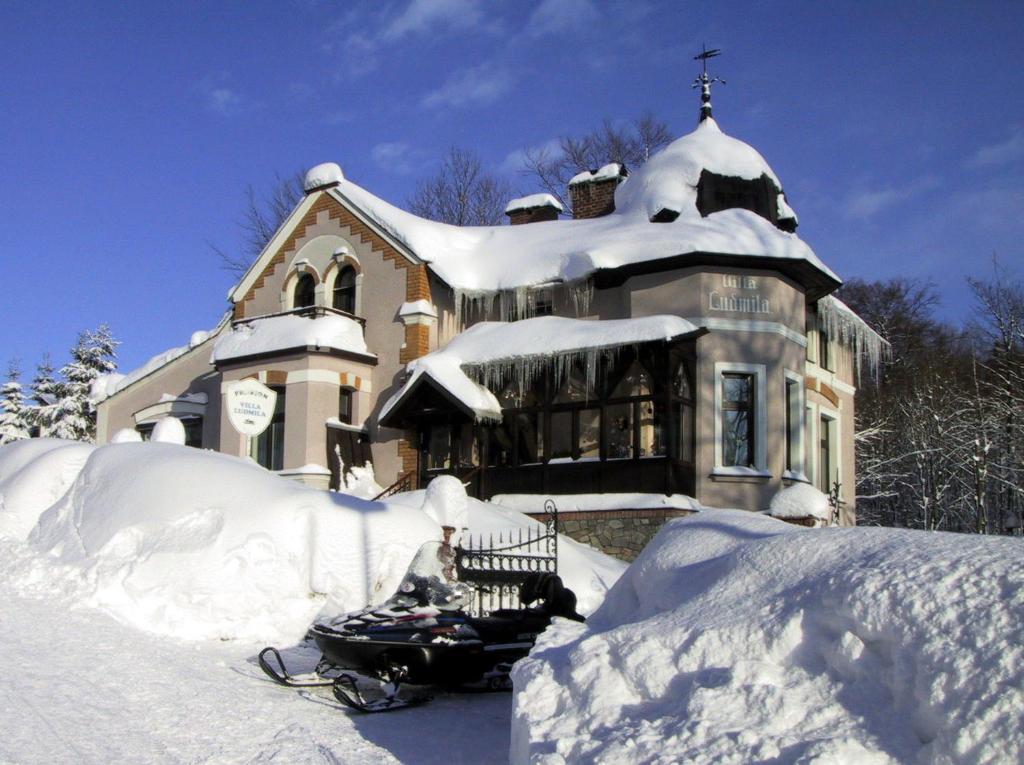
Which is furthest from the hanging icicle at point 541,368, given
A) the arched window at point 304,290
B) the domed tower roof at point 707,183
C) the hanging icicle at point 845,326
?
the hanging icicle at point 845,326

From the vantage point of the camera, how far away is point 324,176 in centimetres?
2456

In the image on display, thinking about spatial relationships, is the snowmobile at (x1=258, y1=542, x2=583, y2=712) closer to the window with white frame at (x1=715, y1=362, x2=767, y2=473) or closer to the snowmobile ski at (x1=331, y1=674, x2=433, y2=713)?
the snowmobile ski at (x1=331, y1=674, x2=433, y2=713)

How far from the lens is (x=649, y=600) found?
6.43 meters

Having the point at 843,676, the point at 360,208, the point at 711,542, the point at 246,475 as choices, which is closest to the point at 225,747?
the point at 711,542

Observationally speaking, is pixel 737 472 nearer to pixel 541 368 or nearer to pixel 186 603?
pixel 541 368

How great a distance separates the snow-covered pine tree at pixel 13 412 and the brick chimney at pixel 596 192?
91.3ft

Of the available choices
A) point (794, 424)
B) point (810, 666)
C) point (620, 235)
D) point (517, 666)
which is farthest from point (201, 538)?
point (794, 424)

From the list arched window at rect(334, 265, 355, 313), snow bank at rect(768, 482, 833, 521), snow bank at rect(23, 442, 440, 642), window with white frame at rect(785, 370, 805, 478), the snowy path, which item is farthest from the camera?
arched window at rect(334, 265, 355, 313)

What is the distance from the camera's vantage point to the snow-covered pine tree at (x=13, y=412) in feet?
139

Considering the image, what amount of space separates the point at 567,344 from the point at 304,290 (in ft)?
27.5

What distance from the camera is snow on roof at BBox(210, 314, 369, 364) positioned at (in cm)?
2214

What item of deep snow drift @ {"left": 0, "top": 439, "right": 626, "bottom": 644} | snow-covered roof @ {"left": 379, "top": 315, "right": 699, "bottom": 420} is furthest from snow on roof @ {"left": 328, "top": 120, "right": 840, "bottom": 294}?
deep snow drift @ {"left": 0, "top": 439, "right": 626, "bottom": 644}

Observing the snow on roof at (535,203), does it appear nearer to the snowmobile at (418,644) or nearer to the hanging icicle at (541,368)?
the hanging icicle at (541,368)

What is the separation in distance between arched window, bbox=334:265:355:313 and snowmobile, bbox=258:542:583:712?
49.3 ft
